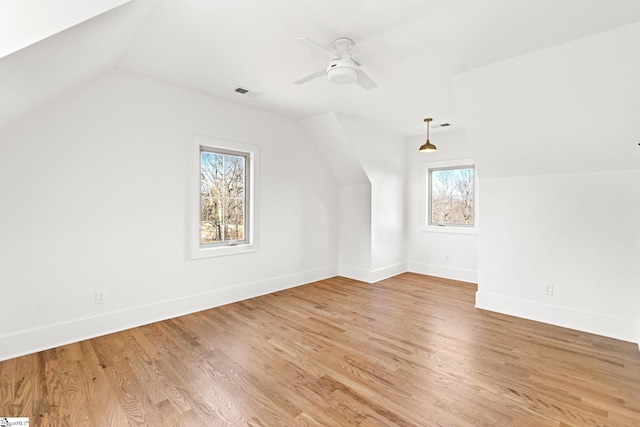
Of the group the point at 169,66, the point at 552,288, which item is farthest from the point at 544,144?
the point at 169,66

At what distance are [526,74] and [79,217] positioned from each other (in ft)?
14.0

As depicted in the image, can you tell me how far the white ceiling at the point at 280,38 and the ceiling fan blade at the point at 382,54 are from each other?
169mm

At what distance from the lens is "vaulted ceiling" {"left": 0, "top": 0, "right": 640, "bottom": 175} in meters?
1.93

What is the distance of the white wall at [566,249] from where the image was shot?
293cm

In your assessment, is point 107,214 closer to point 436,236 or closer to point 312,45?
point 312,45

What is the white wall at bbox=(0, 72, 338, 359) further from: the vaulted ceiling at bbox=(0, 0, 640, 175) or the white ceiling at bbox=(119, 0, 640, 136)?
the white ceiling at bbox=(119, 0, 640, 136)

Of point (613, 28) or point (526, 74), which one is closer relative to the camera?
point (613, 28)

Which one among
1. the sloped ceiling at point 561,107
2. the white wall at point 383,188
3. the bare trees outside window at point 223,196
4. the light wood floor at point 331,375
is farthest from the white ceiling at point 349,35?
the light wood floor at point 331,375

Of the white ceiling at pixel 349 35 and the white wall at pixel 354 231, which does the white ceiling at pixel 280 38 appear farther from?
the white wall at pixel 354 231

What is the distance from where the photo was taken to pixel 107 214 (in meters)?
2.94

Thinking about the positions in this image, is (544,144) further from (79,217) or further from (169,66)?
(79,217)

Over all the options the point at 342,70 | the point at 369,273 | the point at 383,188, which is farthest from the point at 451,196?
the point at 342,70

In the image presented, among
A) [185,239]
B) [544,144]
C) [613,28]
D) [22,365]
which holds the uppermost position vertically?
[613,28]

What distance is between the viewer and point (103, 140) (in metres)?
2.91
